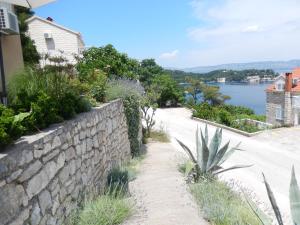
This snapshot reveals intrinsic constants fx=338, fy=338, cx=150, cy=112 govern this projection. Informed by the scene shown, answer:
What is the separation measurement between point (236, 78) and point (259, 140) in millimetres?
100037

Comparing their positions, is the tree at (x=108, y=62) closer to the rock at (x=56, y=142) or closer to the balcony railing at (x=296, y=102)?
the rock at (x=56, y=142)

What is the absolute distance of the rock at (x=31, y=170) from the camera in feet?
10.1

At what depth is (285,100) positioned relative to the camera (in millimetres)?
30328

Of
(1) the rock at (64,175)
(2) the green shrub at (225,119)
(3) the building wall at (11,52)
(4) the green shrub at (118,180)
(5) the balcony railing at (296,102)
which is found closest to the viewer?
(1) the rock at (64,175)

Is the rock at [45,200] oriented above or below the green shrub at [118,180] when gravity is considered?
above

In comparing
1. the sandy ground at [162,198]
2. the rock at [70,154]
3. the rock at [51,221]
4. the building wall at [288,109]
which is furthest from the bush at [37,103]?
the building wall at [288,109]

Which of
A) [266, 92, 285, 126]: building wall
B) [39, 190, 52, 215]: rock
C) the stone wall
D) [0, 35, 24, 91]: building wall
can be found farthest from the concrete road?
[266, 92, 285, 126]: building wall

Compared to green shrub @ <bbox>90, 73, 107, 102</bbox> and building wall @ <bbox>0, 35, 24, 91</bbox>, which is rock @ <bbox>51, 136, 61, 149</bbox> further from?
building wall @ <bbox>0, 35, 24, 91</bbox>

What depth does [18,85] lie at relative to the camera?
5355 millimetres

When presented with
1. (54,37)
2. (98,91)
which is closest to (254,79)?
(54,37)

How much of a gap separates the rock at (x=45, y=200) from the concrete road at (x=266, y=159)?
14.3ft

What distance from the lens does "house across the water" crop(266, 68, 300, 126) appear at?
→ 1158 inches

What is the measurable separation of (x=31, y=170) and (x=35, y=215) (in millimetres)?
435

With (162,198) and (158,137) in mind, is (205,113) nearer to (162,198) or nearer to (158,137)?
(158,137)
